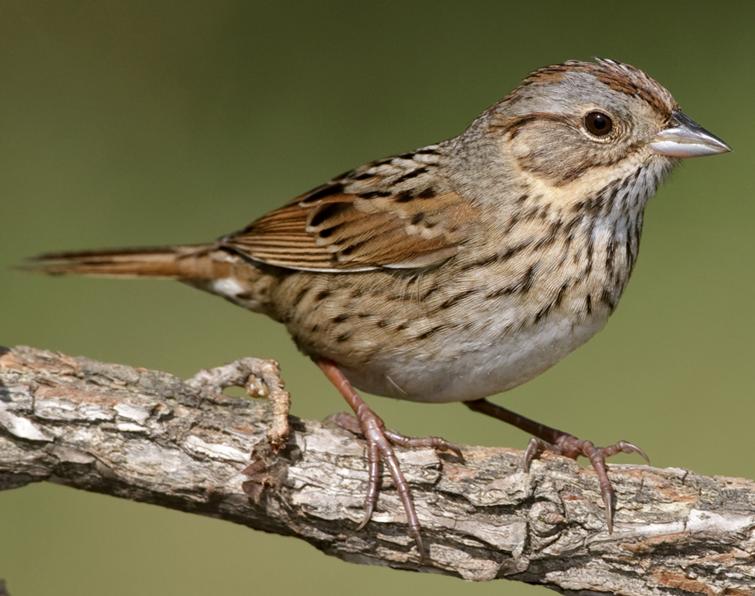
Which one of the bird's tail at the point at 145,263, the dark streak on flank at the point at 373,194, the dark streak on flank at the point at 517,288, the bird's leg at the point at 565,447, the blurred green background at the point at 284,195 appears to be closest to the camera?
the bird's leg at the point at 565,447

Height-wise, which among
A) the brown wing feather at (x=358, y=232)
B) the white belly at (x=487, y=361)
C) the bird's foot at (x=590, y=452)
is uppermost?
the brown wing feather at (x=358, y=232)

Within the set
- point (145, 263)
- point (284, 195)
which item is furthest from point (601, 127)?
point (284, 195)

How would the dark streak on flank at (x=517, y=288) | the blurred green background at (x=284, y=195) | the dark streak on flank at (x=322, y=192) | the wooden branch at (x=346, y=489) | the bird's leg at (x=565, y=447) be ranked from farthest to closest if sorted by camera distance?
the blurred green background at (x=284, y=195) → the dark streak on flank at (x=322, y=192) → the dark streak on flank at (x=517, y=288) → the bird's leg at (x=565, y=447) → the wooden branch at (x=346, y=489)

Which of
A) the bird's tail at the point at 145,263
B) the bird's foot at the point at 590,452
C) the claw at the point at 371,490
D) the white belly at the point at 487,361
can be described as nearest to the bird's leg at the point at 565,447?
the bird's foot at the point at 590,452

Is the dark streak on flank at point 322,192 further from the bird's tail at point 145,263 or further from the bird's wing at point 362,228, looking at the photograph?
the bird's tail at point 145,263

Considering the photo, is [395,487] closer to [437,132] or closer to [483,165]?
[483,165]
